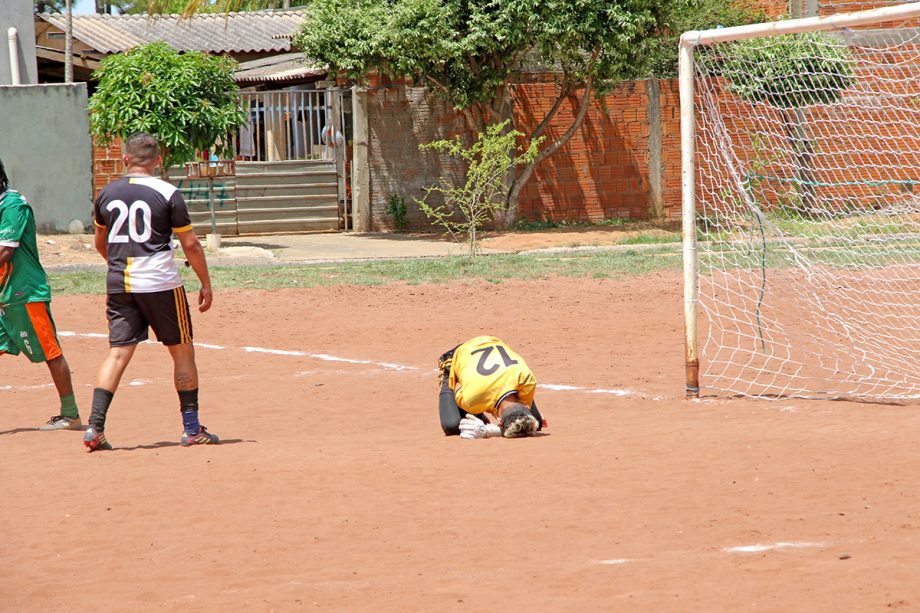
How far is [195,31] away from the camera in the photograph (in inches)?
1182

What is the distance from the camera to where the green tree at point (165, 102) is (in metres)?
17.6

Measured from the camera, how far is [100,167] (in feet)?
66.6

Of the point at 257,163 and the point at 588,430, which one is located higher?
the point at 257,163

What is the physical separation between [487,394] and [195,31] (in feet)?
84.4

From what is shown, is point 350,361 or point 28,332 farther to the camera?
point 350,361

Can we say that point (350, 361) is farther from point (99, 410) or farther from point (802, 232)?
point (802, 232)

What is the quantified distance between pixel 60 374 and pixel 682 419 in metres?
4.27

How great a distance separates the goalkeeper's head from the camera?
670cm

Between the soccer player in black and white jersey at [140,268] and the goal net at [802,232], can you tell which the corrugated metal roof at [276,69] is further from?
the soccer player in black and white jersey at [140,268]

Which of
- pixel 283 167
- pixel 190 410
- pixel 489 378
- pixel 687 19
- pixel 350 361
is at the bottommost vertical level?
pixel 350 361

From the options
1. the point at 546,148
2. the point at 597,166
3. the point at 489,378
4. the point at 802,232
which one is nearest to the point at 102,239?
the point at 489,378

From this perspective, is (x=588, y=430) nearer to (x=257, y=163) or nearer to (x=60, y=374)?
(x=60, y=374)

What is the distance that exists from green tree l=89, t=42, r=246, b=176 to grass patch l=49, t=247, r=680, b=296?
268 centimetres

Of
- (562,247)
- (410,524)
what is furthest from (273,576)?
(562,247)
